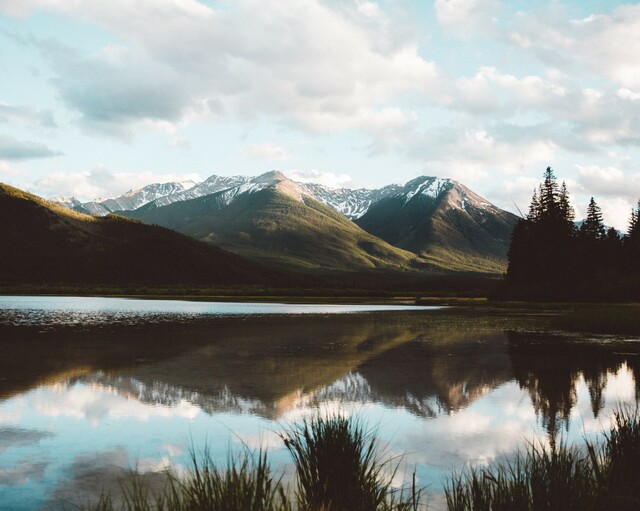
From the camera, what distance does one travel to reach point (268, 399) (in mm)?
18891

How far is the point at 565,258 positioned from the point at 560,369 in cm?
8127

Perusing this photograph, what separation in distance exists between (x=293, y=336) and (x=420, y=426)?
26494 millimetres

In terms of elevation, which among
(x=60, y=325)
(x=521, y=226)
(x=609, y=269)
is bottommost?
(x=60, y=325)

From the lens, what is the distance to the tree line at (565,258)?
3807 inches

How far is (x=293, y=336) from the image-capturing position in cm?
4175

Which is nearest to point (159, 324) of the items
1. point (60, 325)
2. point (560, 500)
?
point (60, 325)

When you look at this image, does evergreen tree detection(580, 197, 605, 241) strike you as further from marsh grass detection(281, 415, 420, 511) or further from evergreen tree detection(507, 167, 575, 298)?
marsh grass detection(281, 415, 420, 511)

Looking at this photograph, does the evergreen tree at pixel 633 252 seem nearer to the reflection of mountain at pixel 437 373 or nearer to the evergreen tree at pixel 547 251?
the evergreen tree at pixel 547 251

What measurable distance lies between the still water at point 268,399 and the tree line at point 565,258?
6213 cm

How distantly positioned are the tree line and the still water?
2446 inches

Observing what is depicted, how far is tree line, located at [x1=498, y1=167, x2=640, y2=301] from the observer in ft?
317

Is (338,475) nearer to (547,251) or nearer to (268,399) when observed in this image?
(268,399)

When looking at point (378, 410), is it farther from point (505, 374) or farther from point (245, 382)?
point (505, 374)

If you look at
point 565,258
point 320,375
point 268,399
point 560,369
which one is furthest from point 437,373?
point 565,258
